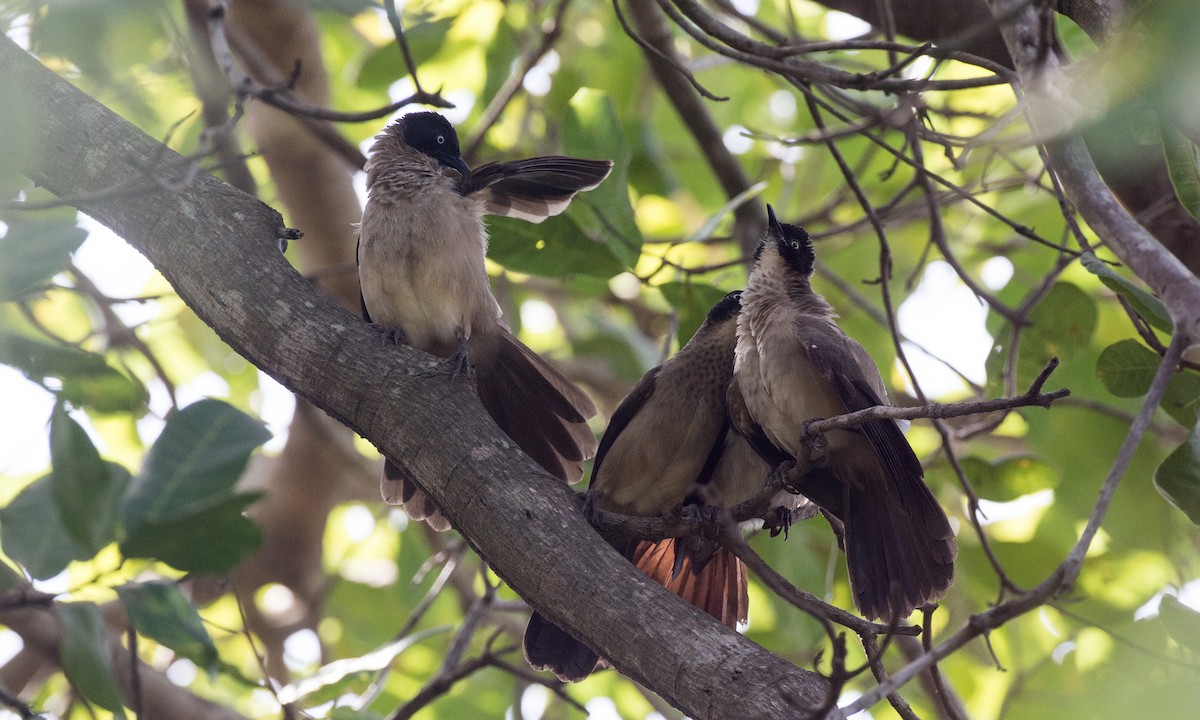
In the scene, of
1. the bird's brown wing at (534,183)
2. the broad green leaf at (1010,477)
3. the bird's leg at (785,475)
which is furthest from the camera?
the broad green leaf at (1010,477)

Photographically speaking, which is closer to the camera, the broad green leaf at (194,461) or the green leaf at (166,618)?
the green leaf at (166,618)

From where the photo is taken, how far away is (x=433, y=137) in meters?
4.20

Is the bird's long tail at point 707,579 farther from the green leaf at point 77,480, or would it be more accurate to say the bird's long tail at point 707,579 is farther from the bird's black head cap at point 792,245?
the green leaf at point 77,480

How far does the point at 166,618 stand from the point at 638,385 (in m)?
1.72

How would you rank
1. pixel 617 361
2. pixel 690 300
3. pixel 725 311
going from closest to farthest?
pixel 690 300
pixel 725 311
pixel 617 361

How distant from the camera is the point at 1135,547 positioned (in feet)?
11.9

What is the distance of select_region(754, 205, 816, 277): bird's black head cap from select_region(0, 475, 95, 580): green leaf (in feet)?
7.33

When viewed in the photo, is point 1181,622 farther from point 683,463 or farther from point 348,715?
point 348,715

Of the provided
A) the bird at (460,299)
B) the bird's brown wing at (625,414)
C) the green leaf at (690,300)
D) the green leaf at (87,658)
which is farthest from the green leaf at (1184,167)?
the green leaf at (87,658)

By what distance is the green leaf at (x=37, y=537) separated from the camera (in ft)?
9.74

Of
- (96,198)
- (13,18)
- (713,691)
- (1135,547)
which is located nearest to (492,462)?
(713,691)

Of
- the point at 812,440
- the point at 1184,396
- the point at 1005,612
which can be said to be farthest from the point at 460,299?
the point at 1005,612

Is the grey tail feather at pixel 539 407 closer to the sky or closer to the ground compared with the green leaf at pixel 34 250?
closer to the sky

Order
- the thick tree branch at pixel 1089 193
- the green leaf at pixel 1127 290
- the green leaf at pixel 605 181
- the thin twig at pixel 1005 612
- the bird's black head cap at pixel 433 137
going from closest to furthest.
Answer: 1. the thin twig at pixel 1005 612
2. the thick tree branch at pixel 1089 193
3. the green leaf at pixel 1127 290
4. the green leaf at pixel 605 181
5. the bird's black head cap at pixel 433 137
